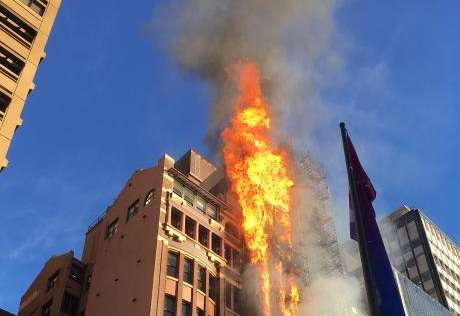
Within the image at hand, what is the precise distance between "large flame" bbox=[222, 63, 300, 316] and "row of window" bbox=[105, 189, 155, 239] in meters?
9.80

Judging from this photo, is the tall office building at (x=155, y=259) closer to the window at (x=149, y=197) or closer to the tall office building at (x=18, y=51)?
the window at (x=149, y=197)

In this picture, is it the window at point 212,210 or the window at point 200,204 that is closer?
the window at point 200,204

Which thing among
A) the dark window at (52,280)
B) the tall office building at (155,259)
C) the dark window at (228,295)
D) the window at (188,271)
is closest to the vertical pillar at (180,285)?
the tall office building at (155,259)

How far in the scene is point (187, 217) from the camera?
4609cm

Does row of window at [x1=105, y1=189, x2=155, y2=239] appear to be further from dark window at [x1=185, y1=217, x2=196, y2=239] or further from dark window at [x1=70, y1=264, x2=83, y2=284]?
dark window at [x1=70, y1=264, x2=83, y2=284]

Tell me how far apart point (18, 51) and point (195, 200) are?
21.0 meters

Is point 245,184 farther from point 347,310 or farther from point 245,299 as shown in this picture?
point 347,310

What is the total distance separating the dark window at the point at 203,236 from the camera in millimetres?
46344

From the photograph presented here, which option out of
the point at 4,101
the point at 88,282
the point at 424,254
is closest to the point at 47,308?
the point at 88,282

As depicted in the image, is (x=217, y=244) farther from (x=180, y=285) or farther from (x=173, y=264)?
(x=180, y=285)

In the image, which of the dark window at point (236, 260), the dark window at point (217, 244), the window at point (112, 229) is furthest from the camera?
the window at point (112, 229)

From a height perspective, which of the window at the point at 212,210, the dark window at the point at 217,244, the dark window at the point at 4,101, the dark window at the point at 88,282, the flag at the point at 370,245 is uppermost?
the window at the point at 212,210

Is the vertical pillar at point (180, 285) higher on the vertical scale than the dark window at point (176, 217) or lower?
lower

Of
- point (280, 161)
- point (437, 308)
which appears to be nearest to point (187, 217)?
point (280, 161)
